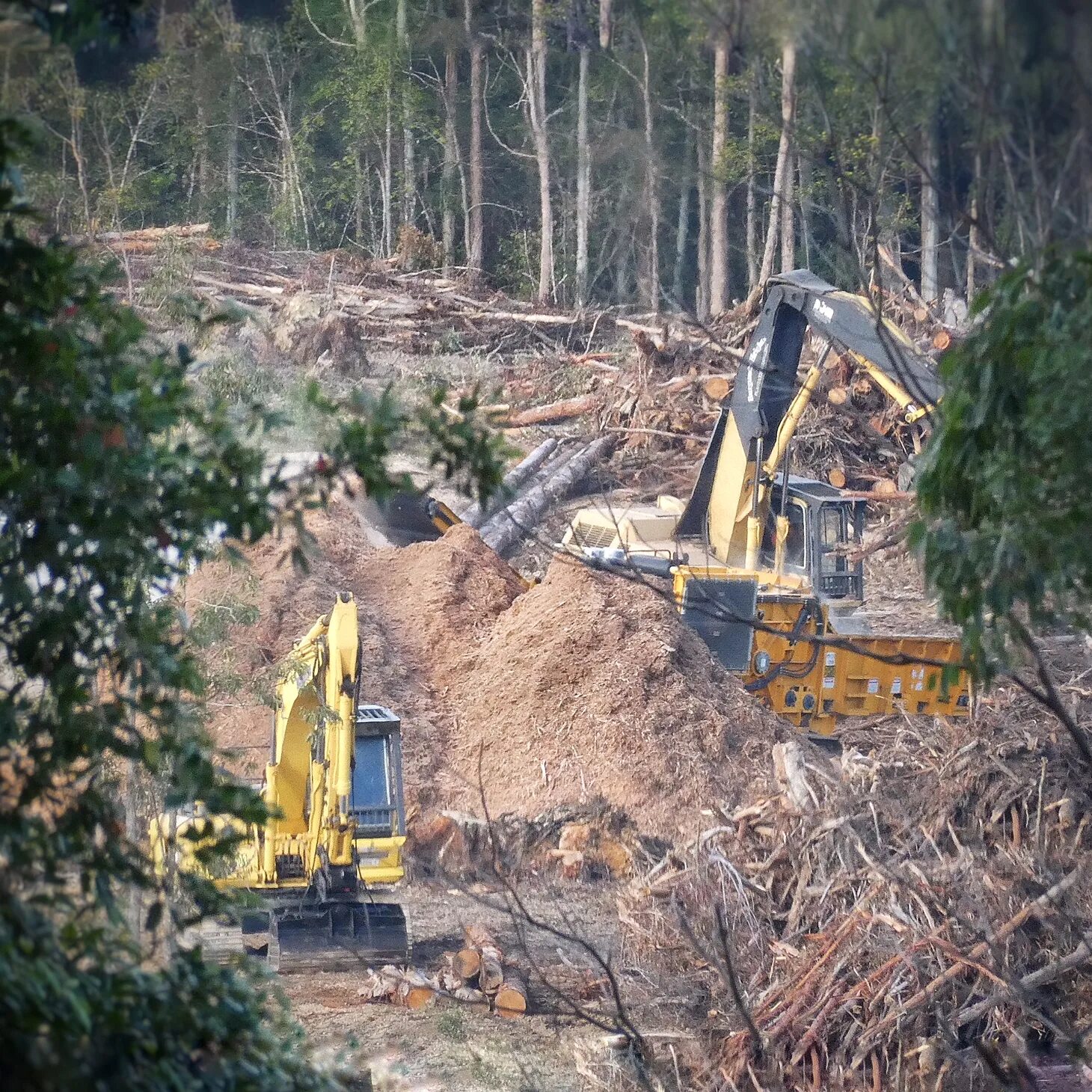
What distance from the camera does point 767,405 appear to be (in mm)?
14711

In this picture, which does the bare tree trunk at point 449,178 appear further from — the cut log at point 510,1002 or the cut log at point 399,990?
the cut log at point 510,1002

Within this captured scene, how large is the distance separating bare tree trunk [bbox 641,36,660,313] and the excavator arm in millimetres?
7752

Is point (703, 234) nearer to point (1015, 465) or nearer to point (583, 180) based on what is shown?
point (583, 180)

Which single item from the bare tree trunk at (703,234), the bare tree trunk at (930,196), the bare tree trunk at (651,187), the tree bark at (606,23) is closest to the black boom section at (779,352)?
the bare tree trunk at (703,234)

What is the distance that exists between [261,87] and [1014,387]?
16.5 meters

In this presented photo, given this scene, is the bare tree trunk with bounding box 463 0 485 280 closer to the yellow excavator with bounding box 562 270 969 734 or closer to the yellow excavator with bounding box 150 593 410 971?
the yellow excavator with bounding box 562 270 969 734

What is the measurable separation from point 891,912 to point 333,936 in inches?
152

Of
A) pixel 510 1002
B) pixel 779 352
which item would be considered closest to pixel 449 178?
pixel 779 352

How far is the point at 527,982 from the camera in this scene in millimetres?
9781

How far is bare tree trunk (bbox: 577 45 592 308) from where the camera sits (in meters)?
10.1

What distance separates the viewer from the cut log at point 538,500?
18.8 metres

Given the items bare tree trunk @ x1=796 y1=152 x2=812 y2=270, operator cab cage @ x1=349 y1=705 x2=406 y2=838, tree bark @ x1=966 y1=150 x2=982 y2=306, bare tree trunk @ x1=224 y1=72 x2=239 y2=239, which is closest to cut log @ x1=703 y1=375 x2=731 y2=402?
bare tree trunk @ x1=224 y1=72 x2=239 y2=239

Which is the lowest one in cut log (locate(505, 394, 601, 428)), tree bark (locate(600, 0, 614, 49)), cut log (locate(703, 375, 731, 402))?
cut log (locate(505, 394, 601, 428))

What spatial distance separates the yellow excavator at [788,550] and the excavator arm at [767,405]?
0.02 metres
